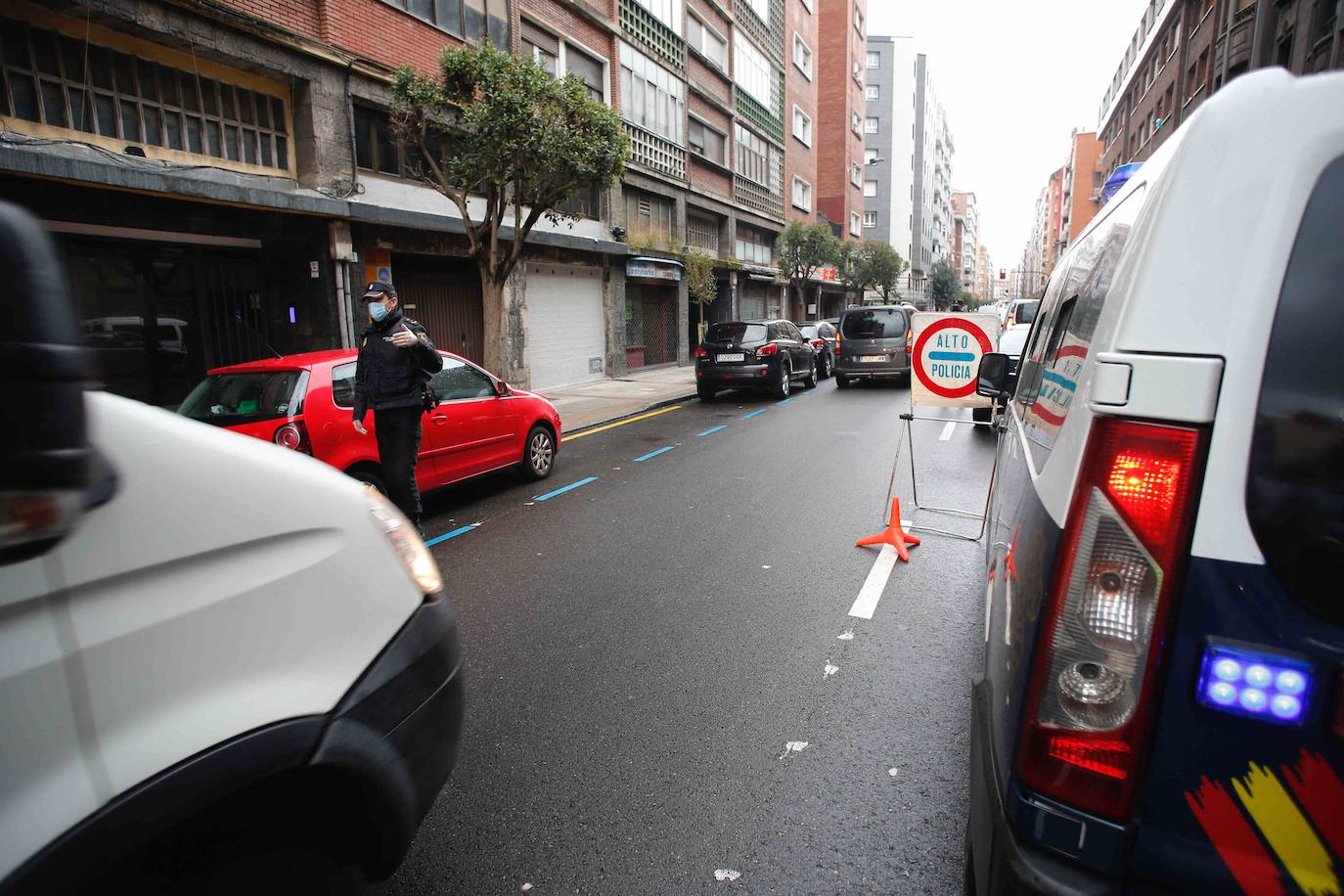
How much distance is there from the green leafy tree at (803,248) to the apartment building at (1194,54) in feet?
40.8

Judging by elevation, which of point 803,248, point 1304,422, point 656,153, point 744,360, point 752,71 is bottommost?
point 744,360

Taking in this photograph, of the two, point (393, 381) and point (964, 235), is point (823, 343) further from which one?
point (964, 235)

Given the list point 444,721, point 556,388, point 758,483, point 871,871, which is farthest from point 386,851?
point 556,388

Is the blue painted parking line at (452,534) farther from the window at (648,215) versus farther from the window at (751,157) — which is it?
the window at (751,157)

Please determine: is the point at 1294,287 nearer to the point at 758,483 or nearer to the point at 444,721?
the point at 444,721

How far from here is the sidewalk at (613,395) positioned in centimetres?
1365

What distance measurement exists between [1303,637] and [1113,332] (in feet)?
1.92

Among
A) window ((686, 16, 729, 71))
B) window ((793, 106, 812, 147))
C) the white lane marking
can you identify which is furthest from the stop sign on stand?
window ((793, 106, 812, 147))

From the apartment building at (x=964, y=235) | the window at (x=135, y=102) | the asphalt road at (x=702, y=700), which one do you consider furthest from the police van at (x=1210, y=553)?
the apartment building at (x=964, y=235)

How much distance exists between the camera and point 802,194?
38781mm

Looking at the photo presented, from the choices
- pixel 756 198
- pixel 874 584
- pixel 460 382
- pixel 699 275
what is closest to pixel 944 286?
pixel 756 198

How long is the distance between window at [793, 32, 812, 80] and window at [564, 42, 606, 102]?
784 inches

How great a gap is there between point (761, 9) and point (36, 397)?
1426 inches

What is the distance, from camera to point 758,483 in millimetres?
7906
